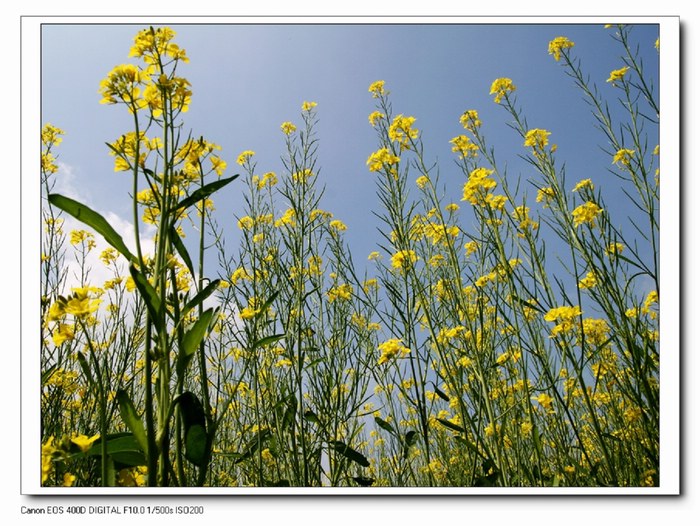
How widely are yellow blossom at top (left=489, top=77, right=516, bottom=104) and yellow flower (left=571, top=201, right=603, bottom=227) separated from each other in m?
0.52

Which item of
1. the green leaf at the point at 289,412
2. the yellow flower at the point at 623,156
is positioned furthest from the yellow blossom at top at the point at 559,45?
the green leaf at the point at 289,412

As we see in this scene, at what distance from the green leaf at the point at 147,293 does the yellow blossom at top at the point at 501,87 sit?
4.73ft

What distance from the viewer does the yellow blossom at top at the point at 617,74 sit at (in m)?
1.67

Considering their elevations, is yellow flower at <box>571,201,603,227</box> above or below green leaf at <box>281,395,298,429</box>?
above

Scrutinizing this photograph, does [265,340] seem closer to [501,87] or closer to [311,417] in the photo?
[311,417]

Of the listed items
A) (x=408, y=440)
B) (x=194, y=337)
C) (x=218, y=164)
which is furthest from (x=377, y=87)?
→ (x=194, y=337)

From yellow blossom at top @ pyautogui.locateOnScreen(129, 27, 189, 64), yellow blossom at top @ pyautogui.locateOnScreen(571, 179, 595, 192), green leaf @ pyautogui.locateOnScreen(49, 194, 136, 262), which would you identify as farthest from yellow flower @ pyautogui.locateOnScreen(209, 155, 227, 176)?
yellow blossom at top @ pyautogui.locateOnScreen(571, 179, 595, 192)

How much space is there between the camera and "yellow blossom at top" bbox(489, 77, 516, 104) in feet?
5.91

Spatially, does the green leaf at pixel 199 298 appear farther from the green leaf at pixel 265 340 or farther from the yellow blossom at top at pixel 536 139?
the yellow blossom at top at pixel 536 139

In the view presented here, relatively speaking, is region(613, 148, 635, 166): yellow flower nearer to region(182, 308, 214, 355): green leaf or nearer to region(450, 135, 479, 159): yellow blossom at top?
region(450, 135, 479, 159): yellow blossom at top

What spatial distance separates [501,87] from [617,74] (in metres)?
0.37

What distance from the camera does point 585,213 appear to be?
5.00 feet
